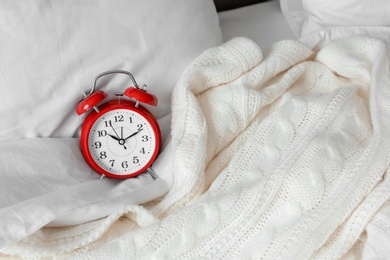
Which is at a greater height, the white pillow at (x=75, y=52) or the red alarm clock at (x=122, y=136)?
the white pillow at (x=75, y=52)

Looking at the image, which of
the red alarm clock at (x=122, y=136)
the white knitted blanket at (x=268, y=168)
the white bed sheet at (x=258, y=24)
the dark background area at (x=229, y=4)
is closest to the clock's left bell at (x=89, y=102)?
the red alarm clock at (x=122, y=136)

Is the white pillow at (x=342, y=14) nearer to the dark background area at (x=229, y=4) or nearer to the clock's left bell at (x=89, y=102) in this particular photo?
the dark background area at (x=229, y=4)

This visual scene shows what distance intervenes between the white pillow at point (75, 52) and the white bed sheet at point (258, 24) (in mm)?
272

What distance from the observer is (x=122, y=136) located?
3.29ft

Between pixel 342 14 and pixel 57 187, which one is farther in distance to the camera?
pixel 342 14

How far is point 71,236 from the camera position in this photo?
876 mm

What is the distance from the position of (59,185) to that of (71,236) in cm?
9

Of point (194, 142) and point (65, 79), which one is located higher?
point (65, 79)

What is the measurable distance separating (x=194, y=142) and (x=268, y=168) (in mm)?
133

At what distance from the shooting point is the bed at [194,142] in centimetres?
85

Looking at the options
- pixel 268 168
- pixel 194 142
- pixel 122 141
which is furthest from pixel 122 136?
pixel 268 168

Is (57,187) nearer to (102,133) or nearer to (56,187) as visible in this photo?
(56,187)

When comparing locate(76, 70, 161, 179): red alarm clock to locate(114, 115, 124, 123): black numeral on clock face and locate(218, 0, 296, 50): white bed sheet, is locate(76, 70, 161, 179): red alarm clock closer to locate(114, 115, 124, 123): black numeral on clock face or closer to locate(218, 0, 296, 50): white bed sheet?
locate(114, 115, 124, 123): black numeral on clock face

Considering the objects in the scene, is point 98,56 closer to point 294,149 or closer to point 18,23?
point 18,23
